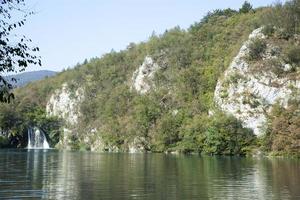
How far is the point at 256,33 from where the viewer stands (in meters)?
Answer: 141

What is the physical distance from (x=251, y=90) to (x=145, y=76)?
66094 millimetres

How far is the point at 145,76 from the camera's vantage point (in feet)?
620

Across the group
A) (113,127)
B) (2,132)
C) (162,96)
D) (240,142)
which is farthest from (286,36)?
(2,132)

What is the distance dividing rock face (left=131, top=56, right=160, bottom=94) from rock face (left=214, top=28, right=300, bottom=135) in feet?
158

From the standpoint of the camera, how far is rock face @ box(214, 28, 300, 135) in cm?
12144

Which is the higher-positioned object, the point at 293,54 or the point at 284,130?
the point at 293,54

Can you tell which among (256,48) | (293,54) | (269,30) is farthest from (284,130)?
(269,30)

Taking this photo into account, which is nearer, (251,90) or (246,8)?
(251,90)

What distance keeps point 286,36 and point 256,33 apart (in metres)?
9.65

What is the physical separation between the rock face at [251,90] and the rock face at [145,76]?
48189 millimetres

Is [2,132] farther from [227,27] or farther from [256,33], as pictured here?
[256,33]

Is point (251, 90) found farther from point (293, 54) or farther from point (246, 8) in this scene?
point (246, 8)

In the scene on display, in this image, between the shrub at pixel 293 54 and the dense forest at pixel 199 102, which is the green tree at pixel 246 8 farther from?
the shrub at pixel 293 54

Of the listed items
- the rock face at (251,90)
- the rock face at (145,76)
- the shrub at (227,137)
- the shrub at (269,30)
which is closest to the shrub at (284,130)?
the rock face at (251,90)
